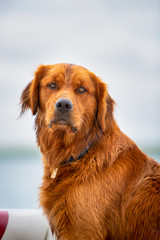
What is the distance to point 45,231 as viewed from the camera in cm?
226

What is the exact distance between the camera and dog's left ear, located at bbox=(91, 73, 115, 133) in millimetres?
1892

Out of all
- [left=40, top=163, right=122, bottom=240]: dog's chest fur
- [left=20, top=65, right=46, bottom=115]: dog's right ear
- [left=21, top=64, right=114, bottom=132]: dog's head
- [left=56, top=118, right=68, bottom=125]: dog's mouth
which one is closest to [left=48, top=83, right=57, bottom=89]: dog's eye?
[left=21, top=64, right=114, bottom=132]: dog's head

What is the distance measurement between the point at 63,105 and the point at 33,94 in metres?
0.31

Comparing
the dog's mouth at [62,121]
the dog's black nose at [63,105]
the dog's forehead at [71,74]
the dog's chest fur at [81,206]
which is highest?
the dog's forehead at [71,74]

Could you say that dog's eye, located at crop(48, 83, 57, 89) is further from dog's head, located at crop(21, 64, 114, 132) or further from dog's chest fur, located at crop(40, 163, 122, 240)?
dog's chest fur, located at crop(40, 163, 122, 240)

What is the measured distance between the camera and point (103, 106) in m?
1.92

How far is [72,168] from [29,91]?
0.61 m

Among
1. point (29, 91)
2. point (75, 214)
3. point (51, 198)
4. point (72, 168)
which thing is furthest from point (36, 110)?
point (75, 214)

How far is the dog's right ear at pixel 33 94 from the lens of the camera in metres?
1.96

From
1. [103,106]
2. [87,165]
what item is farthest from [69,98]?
[87,165]

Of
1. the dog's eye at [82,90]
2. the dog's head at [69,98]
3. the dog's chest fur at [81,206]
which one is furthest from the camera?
the dog's eye at [82,90]

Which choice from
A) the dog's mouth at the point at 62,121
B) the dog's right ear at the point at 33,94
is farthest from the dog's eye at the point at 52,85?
the dog's mouth at the point at 62,121

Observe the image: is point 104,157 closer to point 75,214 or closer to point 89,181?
point 89,181

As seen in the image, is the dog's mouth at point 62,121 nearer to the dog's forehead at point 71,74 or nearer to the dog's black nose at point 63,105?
the dog's black nose at point 63,105
